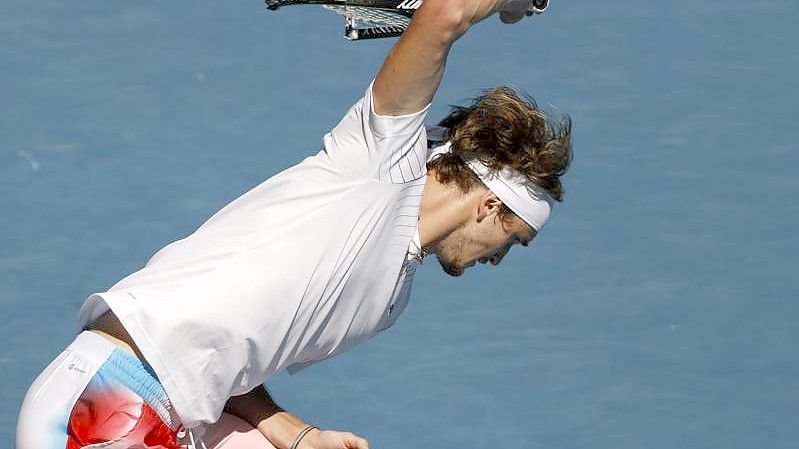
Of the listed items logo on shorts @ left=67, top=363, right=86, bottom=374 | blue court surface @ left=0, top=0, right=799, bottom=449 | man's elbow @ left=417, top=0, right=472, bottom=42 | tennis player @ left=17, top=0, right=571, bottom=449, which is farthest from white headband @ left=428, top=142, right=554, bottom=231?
blue court surface @ left=0, top=0, right=799, bottom=449

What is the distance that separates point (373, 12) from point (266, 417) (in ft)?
2.31

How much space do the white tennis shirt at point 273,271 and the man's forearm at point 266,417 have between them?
0.70 ft

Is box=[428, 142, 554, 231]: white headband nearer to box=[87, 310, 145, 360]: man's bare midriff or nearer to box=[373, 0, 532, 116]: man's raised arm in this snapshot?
box=[373, 0, 532, 116]: man's raised arm

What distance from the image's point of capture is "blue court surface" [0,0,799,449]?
4.29 m

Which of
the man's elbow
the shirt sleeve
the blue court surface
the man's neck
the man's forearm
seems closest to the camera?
the man's elbow

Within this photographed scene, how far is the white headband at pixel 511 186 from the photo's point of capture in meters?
2.58

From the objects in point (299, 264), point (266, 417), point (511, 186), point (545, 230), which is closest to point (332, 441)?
point (266, 417)

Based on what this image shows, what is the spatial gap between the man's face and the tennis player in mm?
16

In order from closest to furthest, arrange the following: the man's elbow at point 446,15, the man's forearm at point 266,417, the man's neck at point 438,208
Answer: the man's elbow at point 446,15
the man's neck at point 438,208
the man's forearm at point 266,417

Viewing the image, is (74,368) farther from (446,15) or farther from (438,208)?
(446,15)

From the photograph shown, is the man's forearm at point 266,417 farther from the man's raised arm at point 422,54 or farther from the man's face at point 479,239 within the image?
the man's raised arm at point 422,54

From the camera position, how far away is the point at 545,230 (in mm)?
4902

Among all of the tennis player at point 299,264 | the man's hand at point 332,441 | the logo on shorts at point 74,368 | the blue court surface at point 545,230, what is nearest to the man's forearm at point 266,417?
the man's hand at point 332,441

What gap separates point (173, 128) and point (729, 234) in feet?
5.59
